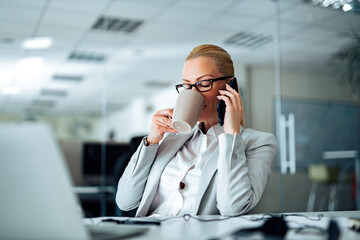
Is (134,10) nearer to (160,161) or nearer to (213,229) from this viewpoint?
(160,161)

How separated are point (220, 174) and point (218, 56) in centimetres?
46

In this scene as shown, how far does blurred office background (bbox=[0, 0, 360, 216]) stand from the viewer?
407 centimetres

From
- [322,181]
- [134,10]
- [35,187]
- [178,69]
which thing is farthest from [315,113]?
[35,187]

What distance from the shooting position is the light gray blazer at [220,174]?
1113 millimetres

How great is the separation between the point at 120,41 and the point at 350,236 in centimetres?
483

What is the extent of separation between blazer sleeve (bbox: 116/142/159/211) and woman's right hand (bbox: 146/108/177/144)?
0.03m

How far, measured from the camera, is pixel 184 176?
50.8 inches

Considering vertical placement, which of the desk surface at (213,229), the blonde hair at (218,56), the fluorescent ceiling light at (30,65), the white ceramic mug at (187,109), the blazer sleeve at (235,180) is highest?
the fluorescent ceiling light at (30,65)

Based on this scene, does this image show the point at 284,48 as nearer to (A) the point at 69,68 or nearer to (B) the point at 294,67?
(B) the point at 294,67

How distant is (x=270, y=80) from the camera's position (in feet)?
18.0

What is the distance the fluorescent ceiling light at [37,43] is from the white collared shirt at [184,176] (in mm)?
4185

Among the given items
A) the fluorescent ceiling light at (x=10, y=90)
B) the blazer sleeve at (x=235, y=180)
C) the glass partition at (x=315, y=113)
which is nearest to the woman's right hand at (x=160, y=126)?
the blazer sleeve at (x=235, y=180)

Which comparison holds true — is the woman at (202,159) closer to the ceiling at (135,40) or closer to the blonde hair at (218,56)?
the blonde hair at (218,56)

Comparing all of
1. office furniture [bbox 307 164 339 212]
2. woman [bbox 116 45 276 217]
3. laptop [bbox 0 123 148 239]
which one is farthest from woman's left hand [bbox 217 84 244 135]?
office furniture [bbox 307 164 339 212]
